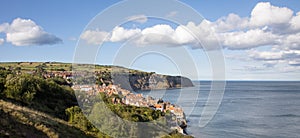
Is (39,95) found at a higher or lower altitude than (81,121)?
higher

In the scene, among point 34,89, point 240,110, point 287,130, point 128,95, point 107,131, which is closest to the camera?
point 107,131

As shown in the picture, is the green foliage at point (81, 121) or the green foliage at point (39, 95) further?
the green foliage at point (39, 95)

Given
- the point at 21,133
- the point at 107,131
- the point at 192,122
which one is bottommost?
the point at 192,122

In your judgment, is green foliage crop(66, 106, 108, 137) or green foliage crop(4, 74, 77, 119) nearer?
green foliage crop(66, 106, 108, 137)

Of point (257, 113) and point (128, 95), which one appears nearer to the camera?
point (128, 95)

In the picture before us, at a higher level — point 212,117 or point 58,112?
point 58,112

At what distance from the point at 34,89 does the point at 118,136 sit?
10320mm

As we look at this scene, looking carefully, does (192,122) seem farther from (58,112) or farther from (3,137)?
(3,137)

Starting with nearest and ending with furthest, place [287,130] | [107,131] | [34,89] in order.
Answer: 1. [107,131]
2. [34,89]
3. [287,130]

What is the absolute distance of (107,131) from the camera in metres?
23.1

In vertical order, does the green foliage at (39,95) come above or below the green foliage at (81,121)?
above

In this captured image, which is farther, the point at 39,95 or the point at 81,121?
the point at 39,95

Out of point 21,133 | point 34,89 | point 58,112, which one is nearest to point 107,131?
point 58,112

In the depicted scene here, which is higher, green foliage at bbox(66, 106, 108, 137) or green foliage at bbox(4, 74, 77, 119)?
green foliage at bbox(4, 74, 77, 119)
